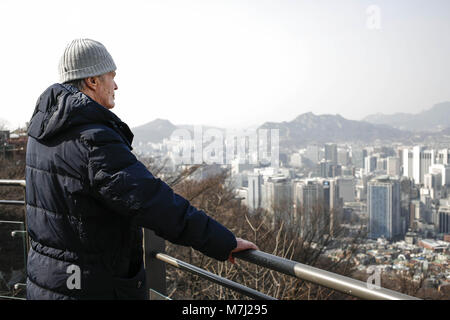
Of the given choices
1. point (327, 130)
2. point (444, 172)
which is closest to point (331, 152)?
point (327, 130)

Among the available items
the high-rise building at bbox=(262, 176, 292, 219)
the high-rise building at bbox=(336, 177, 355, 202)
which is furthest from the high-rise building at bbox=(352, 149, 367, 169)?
the high-rise building at bbox=(262, 176, 292, 219)

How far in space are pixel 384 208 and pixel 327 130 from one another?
1396 centimetres

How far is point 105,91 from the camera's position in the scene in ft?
4.92

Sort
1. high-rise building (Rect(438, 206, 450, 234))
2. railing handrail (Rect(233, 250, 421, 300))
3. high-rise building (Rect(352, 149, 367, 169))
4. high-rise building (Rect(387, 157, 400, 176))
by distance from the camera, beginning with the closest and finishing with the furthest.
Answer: railing handrail (Rect(233, 250, 421, 300)) < high-rise building (Rect(438, 206, 450, 234)) < high-rise building (Rect(387, 157, 400, 176)) < high-rise building (Rect(352, 149, 367, 169))

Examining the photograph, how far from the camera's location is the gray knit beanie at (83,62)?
145cm

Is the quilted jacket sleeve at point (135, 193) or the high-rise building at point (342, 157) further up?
the quilted jacket sleeve at point (135, 193)

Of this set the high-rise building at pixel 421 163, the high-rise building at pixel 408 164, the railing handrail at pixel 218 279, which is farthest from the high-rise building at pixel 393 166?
the railing handrail at pixel 218 279

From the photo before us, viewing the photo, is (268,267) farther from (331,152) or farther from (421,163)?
(331,152)

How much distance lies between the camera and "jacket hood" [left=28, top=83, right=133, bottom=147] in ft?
4.08

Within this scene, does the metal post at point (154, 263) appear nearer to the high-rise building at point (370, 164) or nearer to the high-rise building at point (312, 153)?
the high-rise building at point (312, 153)

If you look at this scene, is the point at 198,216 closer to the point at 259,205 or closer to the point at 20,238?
the point at 20,238

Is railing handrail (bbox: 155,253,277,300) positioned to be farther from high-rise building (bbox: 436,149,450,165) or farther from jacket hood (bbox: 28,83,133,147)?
high-rise building (bbox: 436,149,450,165)

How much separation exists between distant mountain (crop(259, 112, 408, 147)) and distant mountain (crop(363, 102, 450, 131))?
81.2 inches
